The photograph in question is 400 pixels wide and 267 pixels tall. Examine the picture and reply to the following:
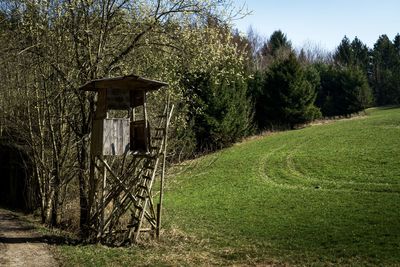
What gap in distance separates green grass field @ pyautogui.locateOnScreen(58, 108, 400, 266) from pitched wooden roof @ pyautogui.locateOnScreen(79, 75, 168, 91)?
4.59m

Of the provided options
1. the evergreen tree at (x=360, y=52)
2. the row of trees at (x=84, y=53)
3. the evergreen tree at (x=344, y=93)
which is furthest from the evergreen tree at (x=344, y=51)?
the row of trees at (x=84, y=53)

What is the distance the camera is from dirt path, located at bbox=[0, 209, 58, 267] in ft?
36.8

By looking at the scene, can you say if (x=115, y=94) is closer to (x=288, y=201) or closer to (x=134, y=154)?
(x=134, y=154)

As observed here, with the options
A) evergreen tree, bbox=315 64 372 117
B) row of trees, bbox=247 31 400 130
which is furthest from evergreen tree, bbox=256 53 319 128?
evergreen tree, bbox=315 64 372 117

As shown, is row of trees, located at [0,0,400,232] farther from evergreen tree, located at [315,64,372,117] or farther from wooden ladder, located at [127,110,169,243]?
evergreen tree, located at [315,64,372,117]

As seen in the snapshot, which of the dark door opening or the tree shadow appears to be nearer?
the tree shadow

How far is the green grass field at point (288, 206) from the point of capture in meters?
11.9

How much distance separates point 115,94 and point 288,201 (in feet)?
38.9

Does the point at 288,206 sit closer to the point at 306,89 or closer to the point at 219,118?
the point at 219,118

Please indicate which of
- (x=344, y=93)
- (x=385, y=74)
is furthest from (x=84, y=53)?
(x=385, y=74)

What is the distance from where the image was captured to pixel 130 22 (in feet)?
51.8

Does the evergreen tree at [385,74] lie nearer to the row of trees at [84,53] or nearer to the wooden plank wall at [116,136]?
the row of trees at [84,53]

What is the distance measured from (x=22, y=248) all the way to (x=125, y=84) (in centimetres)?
552

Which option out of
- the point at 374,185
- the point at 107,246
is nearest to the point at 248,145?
the point at 374,185
